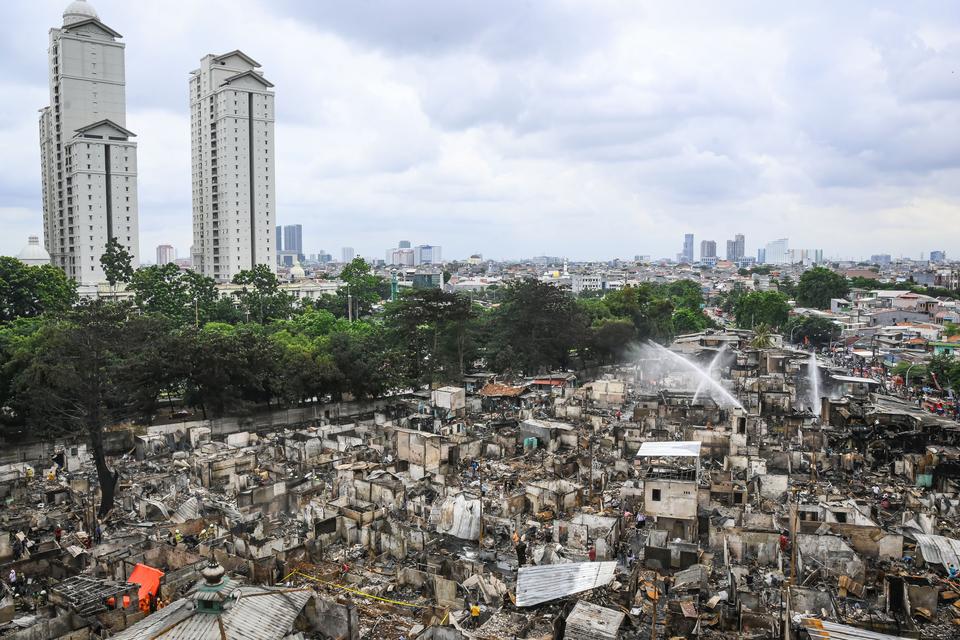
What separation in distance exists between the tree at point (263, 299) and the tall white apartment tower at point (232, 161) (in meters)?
13.0

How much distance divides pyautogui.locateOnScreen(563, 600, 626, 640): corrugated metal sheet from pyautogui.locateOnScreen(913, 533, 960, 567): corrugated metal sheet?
6.72 meters

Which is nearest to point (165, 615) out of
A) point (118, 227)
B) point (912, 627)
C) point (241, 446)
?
point (912, 627)

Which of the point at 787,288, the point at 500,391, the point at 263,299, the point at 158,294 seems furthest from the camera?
the point at 787,288

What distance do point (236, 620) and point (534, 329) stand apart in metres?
29.2

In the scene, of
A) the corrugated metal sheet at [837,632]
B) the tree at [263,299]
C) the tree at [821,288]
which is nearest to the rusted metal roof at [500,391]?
the corrugated metal sheet at [837,632]

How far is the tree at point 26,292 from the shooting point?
37.9m

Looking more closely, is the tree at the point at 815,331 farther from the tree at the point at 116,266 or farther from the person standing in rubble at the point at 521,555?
the tree at the point at 116,266

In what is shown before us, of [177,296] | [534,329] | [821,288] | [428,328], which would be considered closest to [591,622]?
[428,328]

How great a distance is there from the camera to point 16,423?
924 inches

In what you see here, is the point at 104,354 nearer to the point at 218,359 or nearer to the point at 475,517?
the point at 218,359

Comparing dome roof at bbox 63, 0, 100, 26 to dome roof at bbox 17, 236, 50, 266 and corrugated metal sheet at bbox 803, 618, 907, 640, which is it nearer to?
dome roof at bbox 17, 236, 50, 266

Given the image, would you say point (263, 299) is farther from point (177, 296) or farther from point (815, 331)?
point (815, 331)

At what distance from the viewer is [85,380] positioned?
60.1ft

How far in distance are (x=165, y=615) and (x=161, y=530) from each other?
7.17 m
